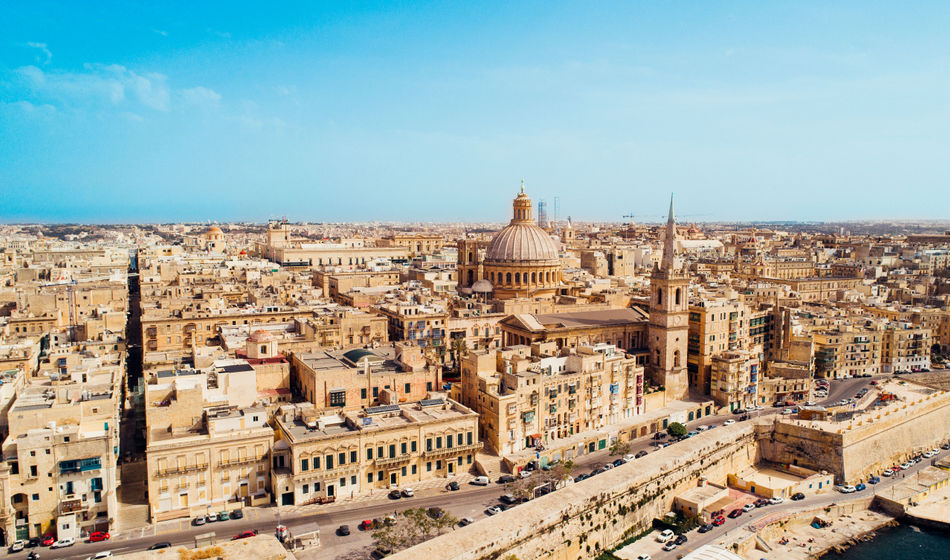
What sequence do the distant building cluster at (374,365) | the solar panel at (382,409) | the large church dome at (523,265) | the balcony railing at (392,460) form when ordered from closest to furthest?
the distant building cluster at (374,365)
the balcony railing at (392,460)
the solar panel at (382,409)
the large church dome at (523,265)

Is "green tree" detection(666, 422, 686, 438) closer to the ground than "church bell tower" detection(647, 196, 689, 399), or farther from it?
closer to the ground

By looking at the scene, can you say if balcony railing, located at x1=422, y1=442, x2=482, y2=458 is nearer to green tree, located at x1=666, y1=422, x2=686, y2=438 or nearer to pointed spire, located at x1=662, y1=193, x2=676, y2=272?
green tree, located at x1=666, y1=422, x2=686, y2=438

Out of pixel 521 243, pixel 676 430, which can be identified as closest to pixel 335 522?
pixel 676 430

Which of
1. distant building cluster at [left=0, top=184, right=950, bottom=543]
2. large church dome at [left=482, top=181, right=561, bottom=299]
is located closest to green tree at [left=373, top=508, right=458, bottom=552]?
distant building cluster at [left=0, top=184, right=950, bottom=543]

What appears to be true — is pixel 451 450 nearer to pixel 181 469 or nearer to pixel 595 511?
pixel 595 511

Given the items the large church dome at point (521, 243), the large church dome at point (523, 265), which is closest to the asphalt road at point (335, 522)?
the large church dome at point (523, 265)

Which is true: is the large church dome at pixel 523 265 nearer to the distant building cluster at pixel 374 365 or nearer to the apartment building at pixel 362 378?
the distant building cluster at pixel 374 365

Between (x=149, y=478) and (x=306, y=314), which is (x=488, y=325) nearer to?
(x=306, y=314)
